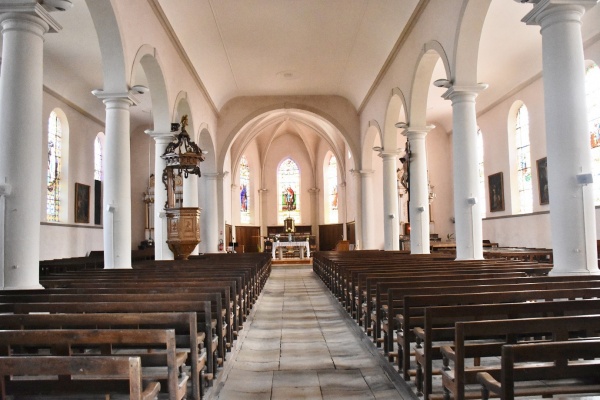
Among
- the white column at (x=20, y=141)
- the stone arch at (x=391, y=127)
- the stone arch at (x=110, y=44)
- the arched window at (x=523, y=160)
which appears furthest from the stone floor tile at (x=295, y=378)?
the arched window at (x=523, y=160)

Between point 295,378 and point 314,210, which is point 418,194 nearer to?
point 295,378

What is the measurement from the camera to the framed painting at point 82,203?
621 inches

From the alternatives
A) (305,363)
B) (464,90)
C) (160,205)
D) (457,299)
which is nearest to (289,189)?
(160,205)

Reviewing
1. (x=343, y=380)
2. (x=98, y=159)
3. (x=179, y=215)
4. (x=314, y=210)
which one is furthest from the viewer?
(x=314, y=210)

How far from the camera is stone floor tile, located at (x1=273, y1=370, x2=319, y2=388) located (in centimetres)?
413

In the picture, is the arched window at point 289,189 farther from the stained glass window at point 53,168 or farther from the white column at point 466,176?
the white column at point 466,176

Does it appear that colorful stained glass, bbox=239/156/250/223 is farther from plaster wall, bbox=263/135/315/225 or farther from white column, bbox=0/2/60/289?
white column, bbox=0/2/60/289

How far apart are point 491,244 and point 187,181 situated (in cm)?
1044

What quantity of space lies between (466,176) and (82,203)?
40.2 ft

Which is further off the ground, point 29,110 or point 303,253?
point 29,110

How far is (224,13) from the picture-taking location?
38.9 feet

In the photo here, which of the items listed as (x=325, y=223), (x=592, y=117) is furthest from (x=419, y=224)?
(x=325, y=223)

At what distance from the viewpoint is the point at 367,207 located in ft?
62.6

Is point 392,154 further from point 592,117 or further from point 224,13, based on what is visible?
point 224,13
